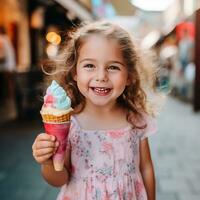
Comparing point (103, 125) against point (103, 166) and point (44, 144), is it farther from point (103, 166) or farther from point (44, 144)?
point (44, 144)

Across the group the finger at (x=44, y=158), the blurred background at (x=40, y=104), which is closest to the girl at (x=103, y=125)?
the finger at (x=44, y=158)

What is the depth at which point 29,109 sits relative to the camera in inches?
368

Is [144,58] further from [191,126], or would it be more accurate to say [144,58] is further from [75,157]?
[191,126]

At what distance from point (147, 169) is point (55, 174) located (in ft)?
1.61

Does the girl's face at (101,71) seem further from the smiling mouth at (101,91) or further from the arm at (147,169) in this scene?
the arm at (147,169)

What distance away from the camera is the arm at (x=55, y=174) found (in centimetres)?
199

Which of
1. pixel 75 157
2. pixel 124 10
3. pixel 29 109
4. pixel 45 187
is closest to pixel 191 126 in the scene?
pixel 29 109

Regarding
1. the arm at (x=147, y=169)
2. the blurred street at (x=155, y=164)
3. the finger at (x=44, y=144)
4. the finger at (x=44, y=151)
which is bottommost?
the blurred street at (x=155, y=164)

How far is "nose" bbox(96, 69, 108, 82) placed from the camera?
1995 millimetres

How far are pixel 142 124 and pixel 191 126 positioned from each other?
24.2 ft

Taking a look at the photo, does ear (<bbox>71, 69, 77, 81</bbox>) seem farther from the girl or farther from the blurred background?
the blurred background

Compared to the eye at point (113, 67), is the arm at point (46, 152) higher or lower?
lower

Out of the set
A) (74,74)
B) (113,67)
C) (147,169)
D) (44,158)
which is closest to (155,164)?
(147,169)

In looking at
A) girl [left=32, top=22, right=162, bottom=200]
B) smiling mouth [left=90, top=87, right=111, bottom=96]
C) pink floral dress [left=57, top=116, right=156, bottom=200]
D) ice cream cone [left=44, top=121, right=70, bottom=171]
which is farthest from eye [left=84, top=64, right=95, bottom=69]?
ice cream cone [left=44, top=121, right=70, bottom=171]
